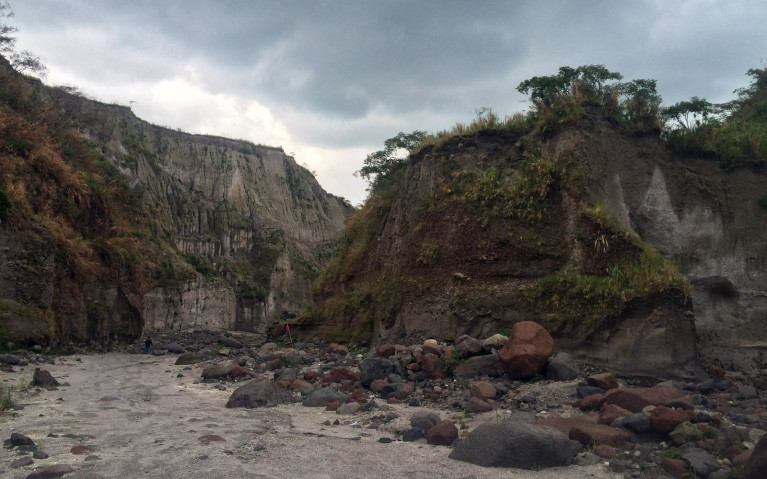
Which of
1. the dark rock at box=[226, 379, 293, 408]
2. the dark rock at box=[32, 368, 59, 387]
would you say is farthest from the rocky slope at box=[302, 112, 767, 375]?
the dark rock at box=[32, 368, 59, 387]

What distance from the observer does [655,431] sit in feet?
21.7

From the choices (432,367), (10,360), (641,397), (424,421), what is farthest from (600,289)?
(10,360)

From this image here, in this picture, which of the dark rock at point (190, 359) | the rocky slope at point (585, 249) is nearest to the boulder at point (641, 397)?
the rocky slope at point (585, 249)

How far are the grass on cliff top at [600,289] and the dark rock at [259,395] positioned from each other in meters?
6.63

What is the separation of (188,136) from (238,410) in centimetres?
10074

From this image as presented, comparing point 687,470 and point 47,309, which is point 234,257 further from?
point 687,470

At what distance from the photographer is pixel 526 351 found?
33.8 feet

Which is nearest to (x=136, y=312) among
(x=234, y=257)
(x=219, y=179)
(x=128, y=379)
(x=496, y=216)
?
(x=128, y=379)

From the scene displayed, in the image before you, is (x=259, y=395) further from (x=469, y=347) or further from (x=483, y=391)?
(x=469, y=347)

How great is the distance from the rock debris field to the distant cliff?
9.46 m

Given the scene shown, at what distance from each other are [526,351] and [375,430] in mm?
3642

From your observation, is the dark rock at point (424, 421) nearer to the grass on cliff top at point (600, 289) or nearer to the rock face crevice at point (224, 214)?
the grass on cliff top at point (600, 289)

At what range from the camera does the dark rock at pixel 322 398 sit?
395 inches

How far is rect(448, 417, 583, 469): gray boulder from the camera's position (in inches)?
239
